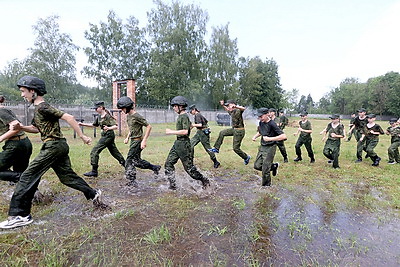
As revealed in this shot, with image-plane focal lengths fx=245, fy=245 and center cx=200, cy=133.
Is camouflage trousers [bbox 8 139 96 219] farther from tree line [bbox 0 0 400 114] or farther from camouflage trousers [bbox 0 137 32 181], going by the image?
tree line [bbox 0 0 400 114]

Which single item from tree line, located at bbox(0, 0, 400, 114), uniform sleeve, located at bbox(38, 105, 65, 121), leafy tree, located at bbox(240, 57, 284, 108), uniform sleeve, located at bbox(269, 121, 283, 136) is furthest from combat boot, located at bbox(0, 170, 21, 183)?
leafy tree, located at bbox(240, 57, 284, 108)

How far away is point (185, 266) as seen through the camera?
254cm

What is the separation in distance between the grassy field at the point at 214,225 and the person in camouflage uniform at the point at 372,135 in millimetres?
2060

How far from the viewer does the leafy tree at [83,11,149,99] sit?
33562 millimetres

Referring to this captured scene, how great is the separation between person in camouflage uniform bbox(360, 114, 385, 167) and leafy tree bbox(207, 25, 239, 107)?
3201cm

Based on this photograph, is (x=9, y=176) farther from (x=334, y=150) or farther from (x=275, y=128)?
(x=334, y=150)

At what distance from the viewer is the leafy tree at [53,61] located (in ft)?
93.0

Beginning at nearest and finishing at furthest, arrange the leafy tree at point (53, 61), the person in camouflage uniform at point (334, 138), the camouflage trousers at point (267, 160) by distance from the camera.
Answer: the camouflage trousers at point (267, 160) < the person in camouflage uniform at point (334, 138) < the leafy tree at point (53, 61)

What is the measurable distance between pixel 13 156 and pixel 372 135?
925 centimetres

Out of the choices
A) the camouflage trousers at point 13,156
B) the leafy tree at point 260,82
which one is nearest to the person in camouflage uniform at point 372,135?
the camouflage trousers at point 13,156

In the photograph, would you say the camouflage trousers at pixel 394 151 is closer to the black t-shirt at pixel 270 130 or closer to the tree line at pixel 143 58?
the black t-shirt at pixel 270 130

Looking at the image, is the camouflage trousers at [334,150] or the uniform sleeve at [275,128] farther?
the camouflage trousers at [334,150]

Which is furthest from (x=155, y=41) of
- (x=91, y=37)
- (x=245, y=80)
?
(x=245, y=80)

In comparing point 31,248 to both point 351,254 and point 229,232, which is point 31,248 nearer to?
point 229,232
